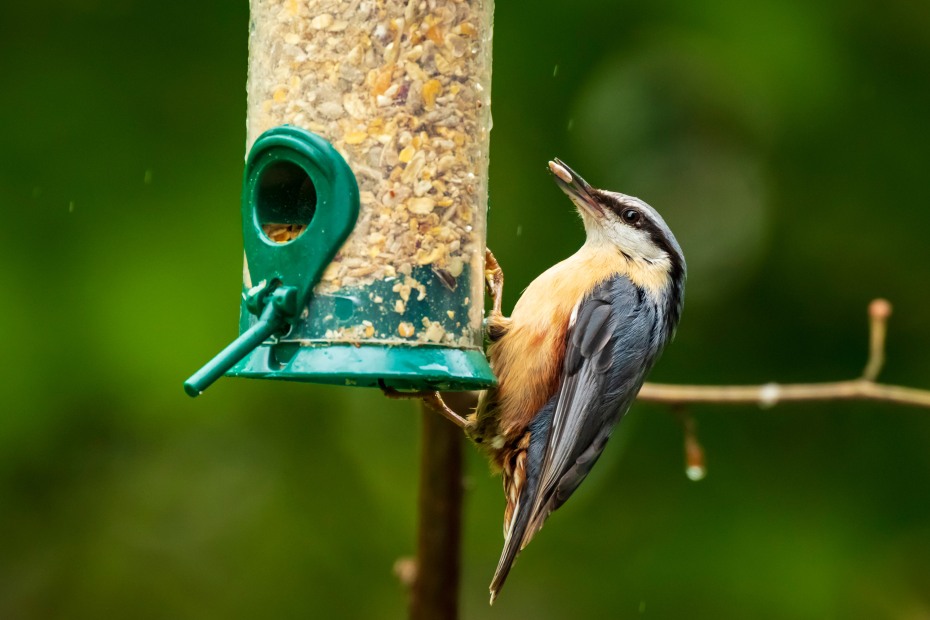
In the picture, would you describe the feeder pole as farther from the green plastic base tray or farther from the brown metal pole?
the green plastic base tray

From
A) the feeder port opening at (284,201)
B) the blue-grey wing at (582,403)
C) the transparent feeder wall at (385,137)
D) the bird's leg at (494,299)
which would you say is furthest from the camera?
the bird's leg at (494,299)

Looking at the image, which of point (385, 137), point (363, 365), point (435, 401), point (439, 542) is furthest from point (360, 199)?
point (439, 542)

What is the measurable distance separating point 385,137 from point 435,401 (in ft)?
2.72

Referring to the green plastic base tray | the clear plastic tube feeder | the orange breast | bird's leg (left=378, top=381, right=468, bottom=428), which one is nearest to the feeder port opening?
the clear plastic tube feeder

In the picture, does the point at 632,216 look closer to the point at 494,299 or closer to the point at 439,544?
the point at 494,299

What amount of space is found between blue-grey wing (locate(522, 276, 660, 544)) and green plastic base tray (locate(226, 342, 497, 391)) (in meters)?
0.39

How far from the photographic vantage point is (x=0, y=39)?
4.85 m

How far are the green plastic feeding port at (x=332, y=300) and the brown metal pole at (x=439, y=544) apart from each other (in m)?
0.39

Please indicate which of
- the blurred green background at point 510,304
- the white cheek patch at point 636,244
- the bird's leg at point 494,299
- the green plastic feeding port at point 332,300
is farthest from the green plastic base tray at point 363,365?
the blurred green background at point 510,304

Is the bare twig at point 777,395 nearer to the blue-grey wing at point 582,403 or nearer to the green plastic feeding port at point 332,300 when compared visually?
the blue-grey wing at point 582,403

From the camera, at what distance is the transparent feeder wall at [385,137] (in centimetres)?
341

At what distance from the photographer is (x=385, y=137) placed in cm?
343

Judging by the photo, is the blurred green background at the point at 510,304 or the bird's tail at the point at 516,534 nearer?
the bird's tail at the point at 516,534

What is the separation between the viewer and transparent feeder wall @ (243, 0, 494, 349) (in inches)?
134
